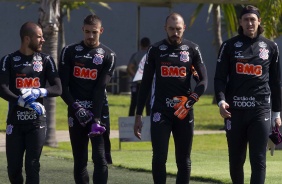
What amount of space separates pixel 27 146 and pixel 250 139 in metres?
2.26

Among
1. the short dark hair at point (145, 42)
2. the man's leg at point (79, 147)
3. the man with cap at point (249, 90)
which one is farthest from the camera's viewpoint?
the short dark hair at point (145, 42)

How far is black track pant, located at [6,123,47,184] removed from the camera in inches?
370

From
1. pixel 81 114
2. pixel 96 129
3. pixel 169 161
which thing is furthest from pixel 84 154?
pixel 169 161

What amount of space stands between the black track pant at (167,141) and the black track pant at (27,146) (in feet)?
3.90

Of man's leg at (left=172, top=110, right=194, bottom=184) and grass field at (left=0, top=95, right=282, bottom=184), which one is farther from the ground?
man's leg at (left=172, top=110, right=194, bottom=184)

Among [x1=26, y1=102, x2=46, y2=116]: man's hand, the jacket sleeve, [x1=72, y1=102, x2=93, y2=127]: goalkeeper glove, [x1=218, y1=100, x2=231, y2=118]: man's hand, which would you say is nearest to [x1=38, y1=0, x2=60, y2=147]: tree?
[x1=72, y1=102, x2=93, y2=127]: goalkeeper glove

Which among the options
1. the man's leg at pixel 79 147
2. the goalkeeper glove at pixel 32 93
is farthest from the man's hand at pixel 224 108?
the goalkeeper glove at pixel 32 93

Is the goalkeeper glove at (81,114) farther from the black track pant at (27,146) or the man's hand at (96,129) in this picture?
the black track pant at (27,146)

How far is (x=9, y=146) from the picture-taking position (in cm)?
947

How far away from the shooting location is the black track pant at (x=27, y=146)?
9.41 meters

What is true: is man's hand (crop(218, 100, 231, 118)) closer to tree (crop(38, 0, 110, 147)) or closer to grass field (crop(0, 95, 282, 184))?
grass field (crop(0, 95, 282, 184))

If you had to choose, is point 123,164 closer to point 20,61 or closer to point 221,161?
point 221,161

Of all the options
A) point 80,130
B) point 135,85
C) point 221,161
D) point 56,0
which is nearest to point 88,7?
point 135,85

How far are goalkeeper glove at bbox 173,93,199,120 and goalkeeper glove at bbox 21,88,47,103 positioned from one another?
1.38m
